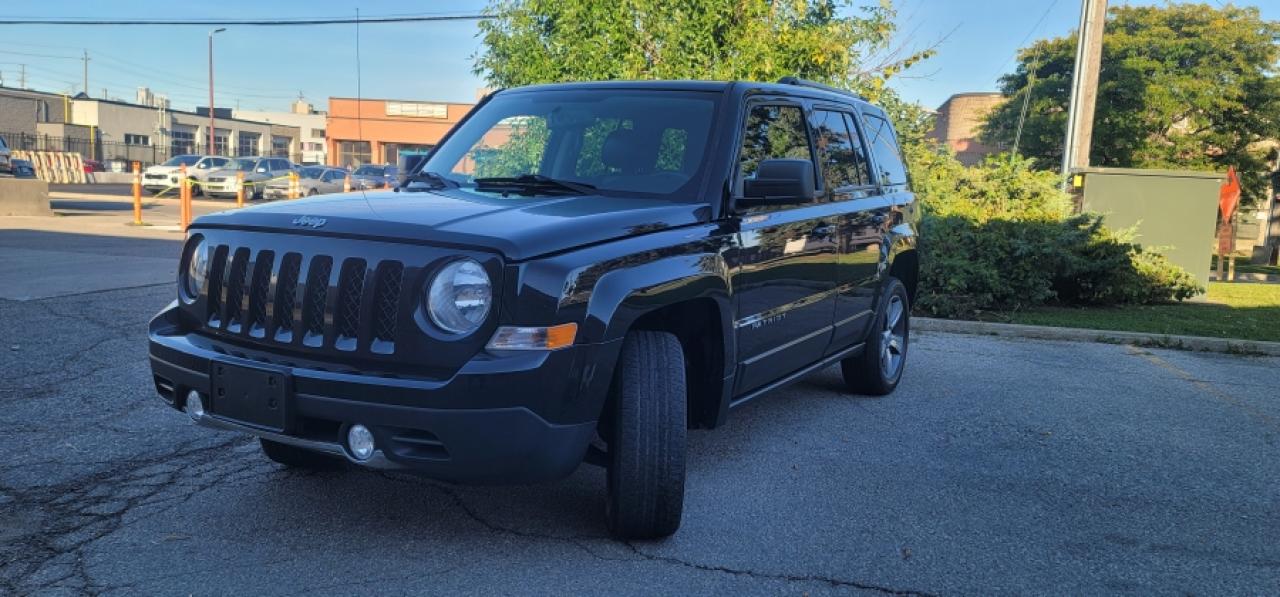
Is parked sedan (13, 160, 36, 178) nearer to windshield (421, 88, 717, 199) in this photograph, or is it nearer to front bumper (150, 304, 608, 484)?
windshield (421, 88, 717, 199)

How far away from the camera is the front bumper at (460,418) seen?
10.5 feet

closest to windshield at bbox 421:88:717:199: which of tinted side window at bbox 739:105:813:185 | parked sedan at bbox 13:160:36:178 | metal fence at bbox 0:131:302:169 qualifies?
tinted side window at bbox 739:105:813:185

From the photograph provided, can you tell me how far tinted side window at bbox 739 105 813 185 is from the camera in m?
4.65

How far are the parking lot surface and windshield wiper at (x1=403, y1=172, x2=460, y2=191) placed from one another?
4.34ft

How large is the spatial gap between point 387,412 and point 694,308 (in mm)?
1416

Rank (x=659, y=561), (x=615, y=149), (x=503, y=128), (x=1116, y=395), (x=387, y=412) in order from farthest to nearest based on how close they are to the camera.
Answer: (x=1116, y=395)
(x=503, y=128)
(x=615, y=149)
(x=659, y=561)
(x=387, y=412)

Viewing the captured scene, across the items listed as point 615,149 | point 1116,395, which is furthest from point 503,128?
point 1116,395

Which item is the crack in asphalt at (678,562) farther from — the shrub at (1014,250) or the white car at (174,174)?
the white car at (174,174)

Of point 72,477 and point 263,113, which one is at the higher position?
point 263,113

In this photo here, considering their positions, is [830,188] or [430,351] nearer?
[430,351]

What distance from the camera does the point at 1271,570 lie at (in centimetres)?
379

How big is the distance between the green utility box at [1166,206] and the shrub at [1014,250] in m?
1.12

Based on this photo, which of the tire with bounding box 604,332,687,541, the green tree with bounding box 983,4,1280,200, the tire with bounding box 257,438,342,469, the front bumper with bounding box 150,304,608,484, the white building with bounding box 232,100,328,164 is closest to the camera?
the front bumper with bounding box 150,304,608,484

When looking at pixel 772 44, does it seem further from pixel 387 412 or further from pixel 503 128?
pixel 387 412
